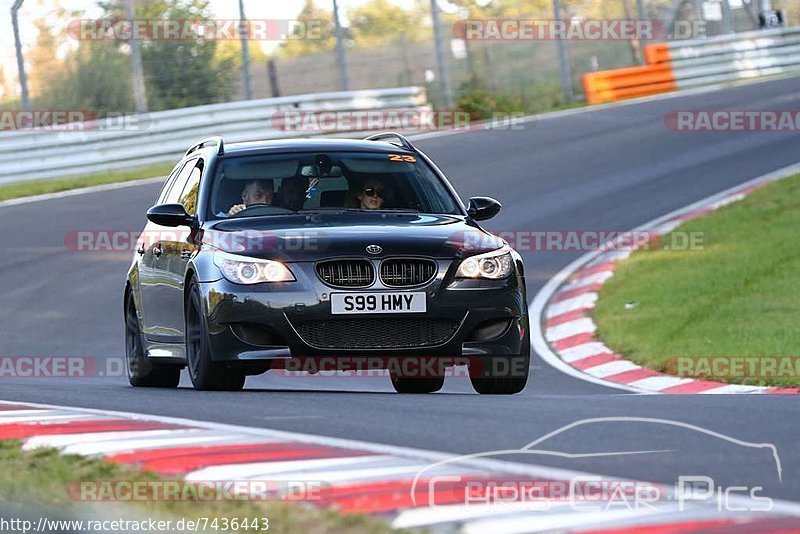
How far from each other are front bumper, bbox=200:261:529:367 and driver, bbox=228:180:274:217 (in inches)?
33.9

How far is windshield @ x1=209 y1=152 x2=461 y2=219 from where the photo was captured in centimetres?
952

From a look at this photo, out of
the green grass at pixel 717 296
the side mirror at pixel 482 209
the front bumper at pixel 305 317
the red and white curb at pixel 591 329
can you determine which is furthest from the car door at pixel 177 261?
the green grass at pixel 717 296

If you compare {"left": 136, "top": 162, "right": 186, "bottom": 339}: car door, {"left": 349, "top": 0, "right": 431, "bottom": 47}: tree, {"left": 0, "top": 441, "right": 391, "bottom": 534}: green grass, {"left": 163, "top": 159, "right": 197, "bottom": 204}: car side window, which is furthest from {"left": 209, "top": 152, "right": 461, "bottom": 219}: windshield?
{"left": 349, "top": 0, "right": 431, "bottom": 47}: tree

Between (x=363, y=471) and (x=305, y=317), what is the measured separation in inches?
122

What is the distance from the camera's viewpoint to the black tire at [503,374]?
904 centimetres

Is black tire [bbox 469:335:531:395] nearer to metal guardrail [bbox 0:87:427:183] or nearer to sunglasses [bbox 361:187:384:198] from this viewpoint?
sunglasses [bbox 361:187:384:198]

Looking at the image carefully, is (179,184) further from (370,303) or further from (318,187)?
(370,303)

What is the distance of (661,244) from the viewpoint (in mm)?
16562

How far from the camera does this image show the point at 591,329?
44.3 feet

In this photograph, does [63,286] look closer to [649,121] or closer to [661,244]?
[661,244]

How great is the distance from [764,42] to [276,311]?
25.8 meters

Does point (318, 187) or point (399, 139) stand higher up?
point (399, 139)

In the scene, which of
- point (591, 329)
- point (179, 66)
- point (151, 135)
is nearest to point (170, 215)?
point (591, 329)

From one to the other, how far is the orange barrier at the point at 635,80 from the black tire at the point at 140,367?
19708 mm
